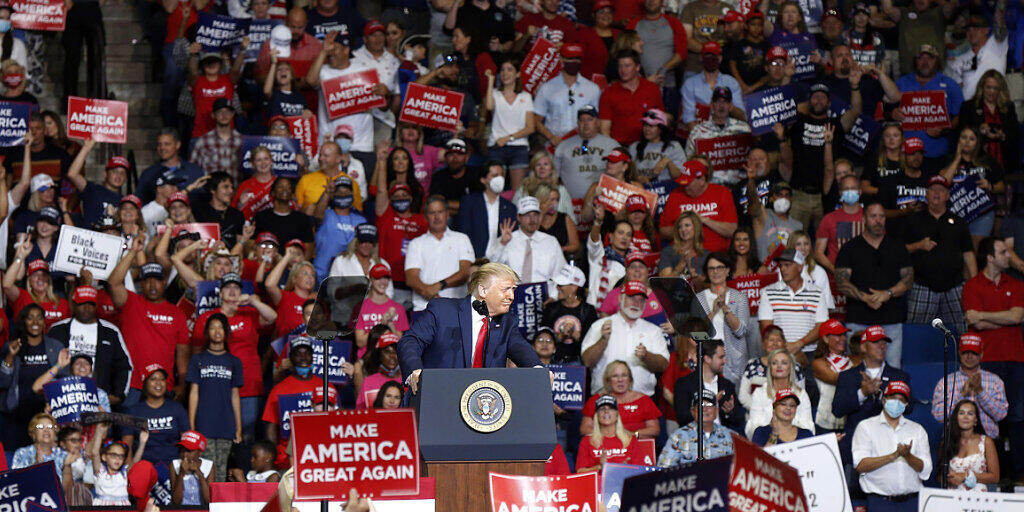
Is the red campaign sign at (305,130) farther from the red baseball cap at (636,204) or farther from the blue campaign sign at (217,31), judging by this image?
the red baseball cap at (636,204)

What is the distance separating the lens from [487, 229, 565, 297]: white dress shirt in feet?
45.4

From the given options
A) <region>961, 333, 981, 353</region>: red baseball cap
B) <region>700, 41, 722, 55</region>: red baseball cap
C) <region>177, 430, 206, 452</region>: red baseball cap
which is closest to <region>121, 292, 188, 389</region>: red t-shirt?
<region>177, 430, 206, 452</region>: red baseball cap

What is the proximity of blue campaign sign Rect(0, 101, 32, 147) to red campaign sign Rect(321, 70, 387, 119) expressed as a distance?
2.88m

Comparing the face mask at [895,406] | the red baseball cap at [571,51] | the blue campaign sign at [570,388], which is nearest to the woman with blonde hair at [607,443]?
the blue campaign sign at [570,388]

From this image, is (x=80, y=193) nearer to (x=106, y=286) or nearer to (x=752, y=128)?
(x=106, y=286)

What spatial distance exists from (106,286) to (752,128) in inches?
248

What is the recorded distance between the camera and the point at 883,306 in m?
13.7

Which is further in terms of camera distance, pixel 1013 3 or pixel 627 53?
pixel 1013 3

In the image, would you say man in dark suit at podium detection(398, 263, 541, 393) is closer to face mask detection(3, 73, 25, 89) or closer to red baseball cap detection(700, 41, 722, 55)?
face mask detection(3, 73, 25, 89)

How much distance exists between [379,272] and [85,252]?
Answer: 2485mm

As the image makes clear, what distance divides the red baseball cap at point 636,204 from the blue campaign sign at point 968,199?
124 inches

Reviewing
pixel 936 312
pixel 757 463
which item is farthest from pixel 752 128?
pixel 757 463

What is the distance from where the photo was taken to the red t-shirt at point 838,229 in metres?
14.4

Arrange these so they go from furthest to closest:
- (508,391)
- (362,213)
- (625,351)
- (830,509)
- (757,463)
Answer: (362,213)
(625,351)
(830,509)
(508,391)
(757,463)
